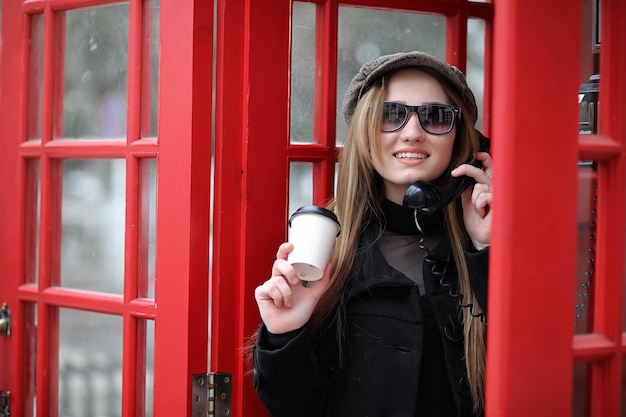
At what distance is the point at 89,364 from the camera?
2.64m

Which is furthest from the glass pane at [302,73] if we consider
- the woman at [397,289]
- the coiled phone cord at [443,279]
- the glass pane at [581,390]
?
the glass pane at [581,390]

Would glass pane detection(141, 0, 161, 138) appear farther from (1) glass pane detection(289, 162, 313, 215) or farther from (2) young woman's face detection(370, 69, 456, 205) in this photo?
(2) young woman's face detection(370, 69, 456, 205)

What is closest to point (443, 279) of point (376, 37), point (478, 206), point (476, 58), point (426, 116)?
point (478, 206)

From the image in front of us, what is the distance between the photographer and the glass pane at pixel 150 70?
2422 mm

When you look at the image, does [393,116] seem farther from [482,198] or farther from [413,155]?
[482,198]

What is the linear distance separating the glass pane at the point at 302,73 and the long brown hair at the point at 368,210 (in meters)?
0.19

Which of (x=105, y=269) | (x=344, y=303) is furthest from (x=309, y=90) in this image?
(x=105, y=269)

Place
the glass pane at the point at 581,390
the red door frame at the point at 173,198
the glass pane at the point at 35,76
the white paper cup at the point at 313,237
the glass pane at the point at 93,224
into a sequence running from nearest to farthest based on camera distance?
the glass pane at the point at 581,390, the white paper cup at the point at 313,237, the red door frame at the point at 173,198, the glass pane at the point at 93,224, the glass pane at the point at 35,76

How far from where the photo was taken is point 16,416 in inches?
108

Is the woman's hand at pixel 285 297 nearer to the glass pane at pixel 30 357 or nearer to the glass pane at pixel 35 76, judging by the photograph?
the glass pane at pixel 30 357

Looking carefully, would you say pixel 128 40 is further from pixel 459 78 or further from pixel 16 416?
pixel 16 416

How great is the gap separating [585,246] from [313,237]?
2.08 feet

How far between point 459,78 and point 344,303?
2.27 ft

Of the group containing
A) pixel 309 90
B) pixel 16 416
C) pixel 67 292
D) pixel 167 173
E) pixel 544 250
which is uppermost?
pixel 309 90
